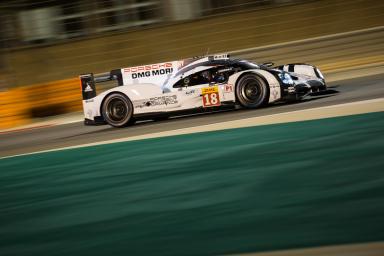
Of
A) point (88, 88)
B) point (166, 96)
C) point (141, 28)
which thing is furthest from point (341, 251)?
point (141, 28)

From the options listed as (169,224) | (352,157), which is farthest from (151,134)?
(169,224)

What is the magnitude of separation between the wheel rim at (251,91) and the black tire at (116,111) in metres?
2.20

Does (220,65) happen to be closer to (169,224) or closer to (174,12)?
(169,224)

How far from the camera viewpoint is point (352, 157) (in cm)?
702

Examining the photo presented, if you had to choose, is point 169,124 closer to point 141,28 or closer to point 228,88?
point 228,88

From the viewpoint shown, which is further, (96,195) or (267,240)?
(96,195)

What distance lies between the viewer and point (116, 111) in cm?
1256

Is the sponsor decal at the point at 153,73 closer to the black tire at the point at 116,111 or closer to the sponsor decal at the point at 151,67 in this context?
the sponsor decal at the point at 151,67

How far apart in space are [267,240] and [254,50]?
1543cm

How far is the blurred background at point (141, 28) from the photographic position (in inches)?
774

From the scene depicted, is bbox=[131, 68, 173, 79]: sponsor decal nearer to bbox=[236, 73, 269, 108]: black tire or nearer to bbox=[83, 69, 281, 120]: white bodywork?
bbox=[83, 69, 281, 120]: white bodywork

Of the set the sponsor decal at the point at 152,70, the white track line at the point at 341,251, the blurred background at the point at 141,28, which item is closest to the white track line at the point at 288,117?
the sponsor decal at the point at 152,70

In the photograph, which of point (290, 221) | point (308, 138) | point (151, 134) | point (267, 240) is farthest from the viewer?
point (151, 134)

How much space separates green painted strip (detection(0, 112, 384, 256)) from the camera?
16.5 ft
